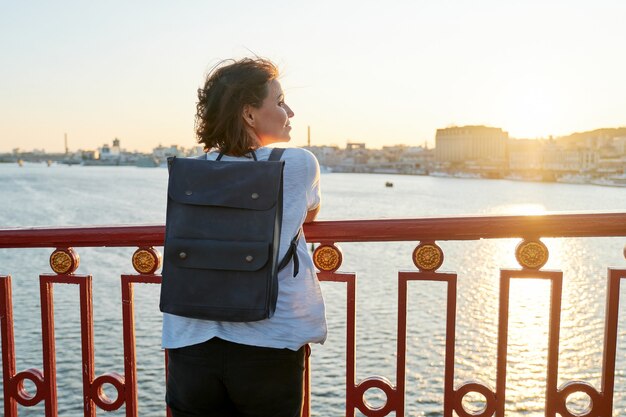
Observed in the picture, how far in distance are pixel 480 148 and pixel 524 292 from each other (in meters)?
99.3

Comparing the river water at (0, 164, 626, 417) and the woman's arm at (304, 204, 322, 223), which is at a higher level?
the woman's arm at (304, 204, 322, 223)

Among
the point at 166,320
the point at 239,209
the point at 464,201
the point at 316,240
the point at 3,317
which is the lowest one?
the point at 464,201

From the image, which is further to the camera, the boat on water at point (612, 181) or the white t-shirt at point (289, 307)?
the boat on water at point (612, 181)

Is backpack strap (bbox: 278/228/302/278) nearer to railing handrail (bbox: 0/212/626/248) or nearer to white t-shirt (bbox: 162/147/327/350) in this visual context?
white t-shirt (bbox: 162/147/327/350)

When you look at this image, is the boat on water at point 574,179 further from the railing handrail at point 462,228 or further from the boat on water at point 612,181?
the railing handrail at point 462,228

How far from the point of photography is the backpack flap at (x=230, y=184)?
1082 millimetres

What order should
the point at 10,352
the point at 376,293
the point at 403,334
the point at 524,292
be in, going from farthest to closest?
the point at 524,292
the point at 376,293
the point at 10,352
the point at 403,334

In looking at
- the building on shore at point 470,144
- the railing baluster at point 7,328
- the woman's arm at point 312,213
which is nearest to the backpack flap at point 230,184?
the woman's arm at point 312,213

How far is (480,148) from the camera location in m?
112

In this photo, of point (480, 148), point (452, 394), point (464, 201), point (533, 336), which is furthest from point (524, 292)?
point (480, 148)

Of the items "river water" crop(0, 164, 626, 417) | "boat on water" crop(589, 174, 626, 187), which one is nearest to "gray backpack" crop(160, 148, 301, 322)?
"river water" crop(0, 164, 626, 417)

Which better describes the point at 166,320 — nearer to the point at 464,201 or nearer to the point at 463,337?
the point at 463,337

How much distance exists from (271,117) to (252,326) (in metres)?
0.39

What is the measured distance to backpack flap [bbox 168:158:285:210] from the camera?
42.6 inches
